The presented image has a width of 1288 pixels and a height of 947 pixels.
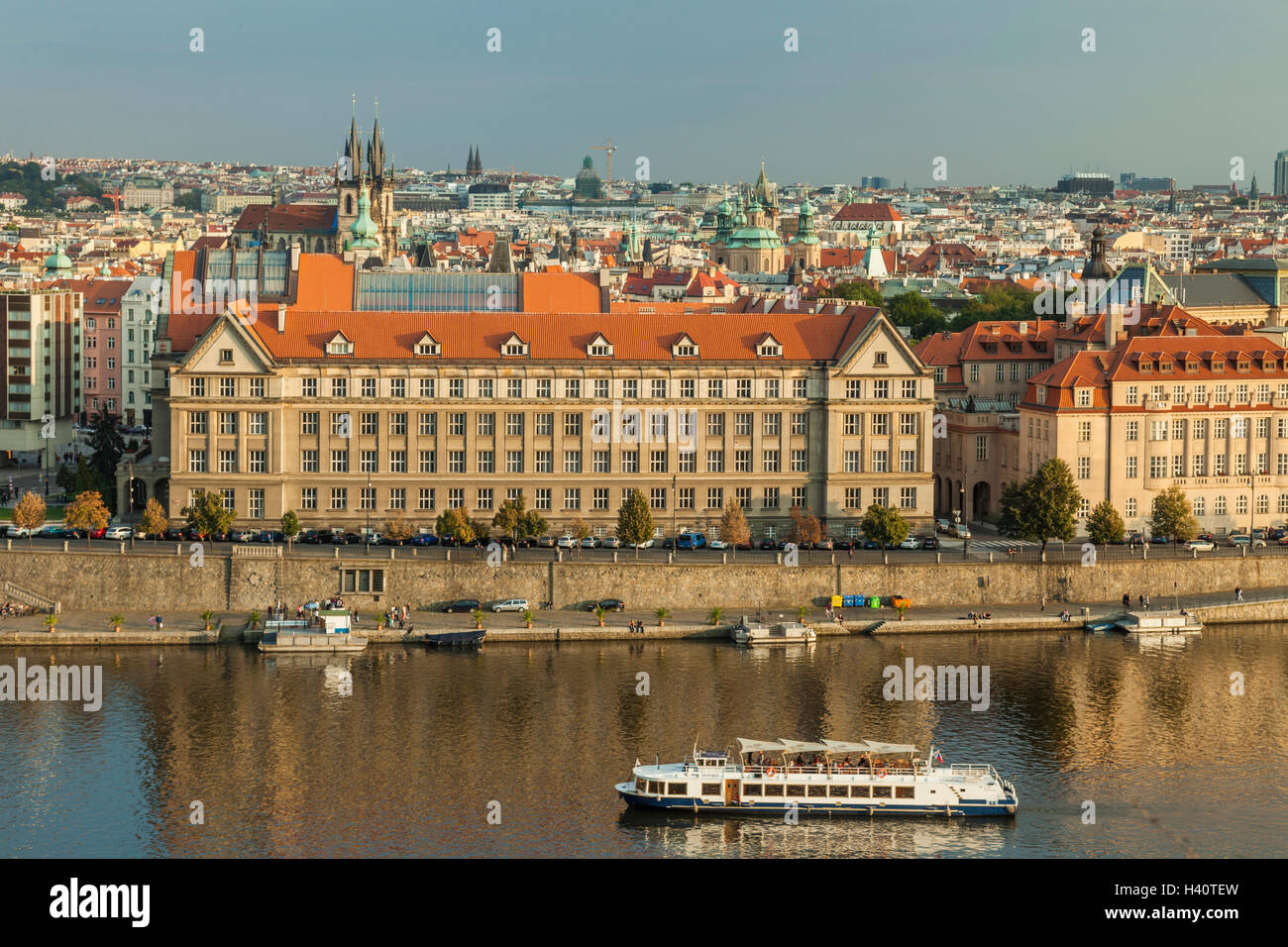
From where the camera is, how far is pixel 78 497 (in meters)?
99.6

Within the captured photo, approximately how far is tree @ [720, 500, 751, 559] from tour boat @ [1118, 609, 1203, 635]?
1665cm

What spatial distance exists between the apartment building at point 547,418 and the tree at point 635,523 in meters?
3.38

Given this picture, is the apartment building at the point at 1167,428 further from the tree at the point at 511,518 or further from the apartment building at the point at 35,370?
the apartment building at the point at 35,370

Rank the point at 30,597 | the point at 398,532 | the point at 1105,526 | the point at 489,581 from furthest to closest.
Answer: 1. the point at 1105,526
2. the point at 398,532
3. the point at 489,581
4. the point at 30,597

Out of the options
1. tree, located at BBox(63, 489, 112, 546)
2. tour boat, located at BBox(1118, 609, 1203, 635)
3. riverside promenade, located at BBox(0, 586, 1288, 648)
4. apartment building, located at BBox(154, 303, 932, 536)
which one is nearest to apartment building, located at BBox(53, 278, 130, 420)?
apartment building, located at BBox(154, 303, 932, 536)

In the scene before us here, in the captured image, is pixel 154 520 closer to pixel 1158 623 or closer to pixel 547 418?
pixel 547 418

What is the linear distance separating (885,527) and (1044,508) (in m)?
7.43

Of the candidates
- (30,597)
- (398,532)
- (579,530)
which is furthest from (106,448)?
(579,530)

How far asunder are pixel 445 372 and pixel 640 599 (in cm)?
1493

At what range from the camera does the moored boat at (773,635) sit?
89812mm

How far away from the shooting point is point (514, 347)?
101562 millimetres

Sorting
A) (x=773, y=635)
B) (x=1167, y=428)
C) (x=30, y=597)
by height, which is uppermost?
(x=1167, y=428)

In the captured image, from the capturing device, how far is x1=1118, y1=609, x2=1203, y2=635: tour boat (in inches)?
3669
